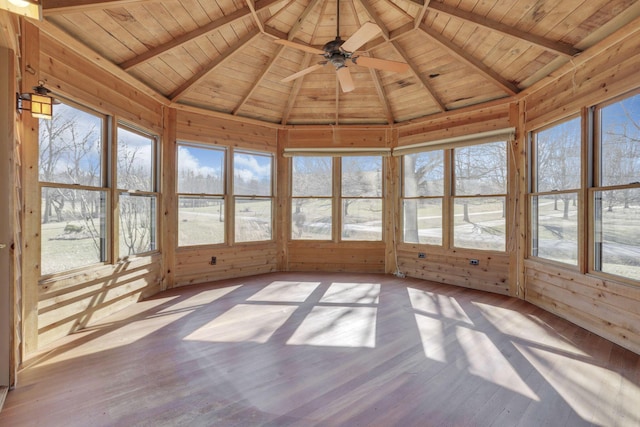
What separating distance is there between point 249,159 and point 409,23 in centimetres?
333

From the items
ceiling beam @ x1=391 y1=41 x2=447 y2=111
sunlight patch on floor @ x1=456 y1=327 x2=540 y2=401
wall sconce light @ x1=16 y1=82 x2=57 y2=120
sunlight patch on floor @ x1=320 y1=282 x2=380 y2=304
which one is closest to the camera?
sunlight patch on floor @ x1=456 y1=327 x2=540 y2=401

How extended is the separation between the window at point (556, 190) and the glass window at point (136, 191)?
5.35 meters

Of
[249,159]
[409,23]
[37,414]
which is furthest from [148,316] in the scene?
[409,23]

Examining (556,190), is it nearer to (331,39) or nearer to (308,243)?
(331,39)

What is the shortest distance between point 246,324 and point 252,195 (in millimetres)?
2827

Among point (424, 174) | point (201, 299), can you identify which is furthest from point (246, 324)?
point (424, 174)

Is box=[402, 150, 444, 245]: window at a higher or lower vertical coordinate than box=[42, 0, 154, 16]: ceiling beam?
lower

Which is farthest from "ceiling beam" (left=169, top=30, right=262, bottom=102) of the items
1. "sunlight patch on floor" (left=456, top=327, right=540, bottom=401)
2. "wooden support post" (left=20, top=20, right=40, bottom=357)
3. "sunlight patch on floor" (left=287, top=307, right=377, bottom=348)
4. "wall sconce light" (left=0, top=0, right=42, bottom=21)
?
"sunlight patch on floor" (left=456, top=327, right=540, bottom=401)

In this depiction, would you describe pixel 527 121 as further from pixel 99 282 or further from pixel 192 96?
pixel 99 282

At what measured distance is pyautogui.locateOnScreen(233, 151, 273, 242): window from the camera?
18.0 ft

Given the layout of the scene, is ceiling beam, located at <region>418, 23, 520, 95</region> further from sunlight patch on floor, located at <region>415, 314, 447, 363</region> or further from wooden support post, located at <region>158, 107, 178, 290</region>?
wooden support post, located at <region>158, 107, 178, 290</region>

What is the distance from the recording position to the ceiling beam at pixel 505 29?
3228mm

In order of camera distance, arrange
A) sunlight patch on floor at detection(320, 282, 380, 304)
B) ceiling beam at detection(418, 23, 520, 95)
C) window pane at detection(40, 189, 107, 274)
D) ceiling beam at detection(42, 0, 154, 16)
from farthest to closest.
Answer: sunlight patch on floor at detection(320, 282, 380, 304), ceiling beam at detection(418, 23, 520, 95), window pane at detection(40, 189, 107, 274), ceiling beam at detection(42, 0, 154, 16)

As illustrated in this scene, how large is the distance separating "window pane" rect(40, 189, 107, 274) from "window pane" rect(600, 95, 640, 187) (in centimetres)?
548
